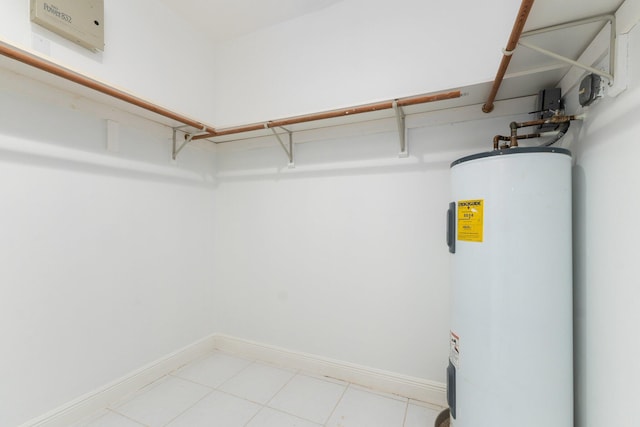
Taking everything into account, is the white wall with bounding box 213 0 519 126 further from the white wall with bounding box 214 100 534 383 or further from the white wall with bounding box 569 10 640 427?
the white wall with bounding box 569 10 640 427

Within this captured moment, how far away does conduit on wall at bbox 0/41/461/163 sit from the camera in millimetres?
1178

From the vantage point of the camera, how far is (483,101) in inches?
64.2

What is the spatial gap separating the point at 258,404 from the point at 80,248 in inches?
59.2

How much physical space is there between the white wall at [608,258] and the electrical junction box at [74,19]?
8.29 ft

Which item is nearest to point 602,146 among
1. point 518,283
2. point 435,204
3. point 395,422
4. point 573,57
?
point 573,57

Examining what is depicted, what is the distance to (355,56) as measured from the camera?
1.96m

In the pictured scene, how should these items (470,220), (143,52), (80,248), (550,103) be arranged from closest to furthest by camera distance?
(470,220) → (550,103) → (80,248) → (143,52)

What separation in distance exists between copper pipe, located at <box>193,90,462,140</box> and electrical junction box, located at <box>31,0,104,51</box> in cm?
83

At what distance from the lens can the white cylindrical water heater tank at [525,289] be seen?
3.58 feet

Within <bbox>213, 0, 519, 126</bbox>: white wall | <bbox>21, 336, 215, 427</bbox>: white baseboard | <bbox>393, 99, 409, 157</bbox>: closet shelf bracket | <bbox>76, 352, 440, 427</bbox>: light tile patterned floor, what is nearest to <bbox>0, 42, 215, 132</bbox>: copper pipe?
<bbox>213, 0, 519, 126</bbox>: white wall

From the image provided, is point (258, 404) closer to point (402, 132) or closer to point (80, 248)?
point (80, 248)

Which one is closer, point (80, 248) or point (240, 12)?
point (80, 248)

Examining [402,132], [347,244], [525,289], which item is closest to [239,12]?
[402,132]

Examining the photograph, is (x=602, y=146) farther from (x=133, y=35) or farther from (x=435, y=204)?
(x=133, y=35)
